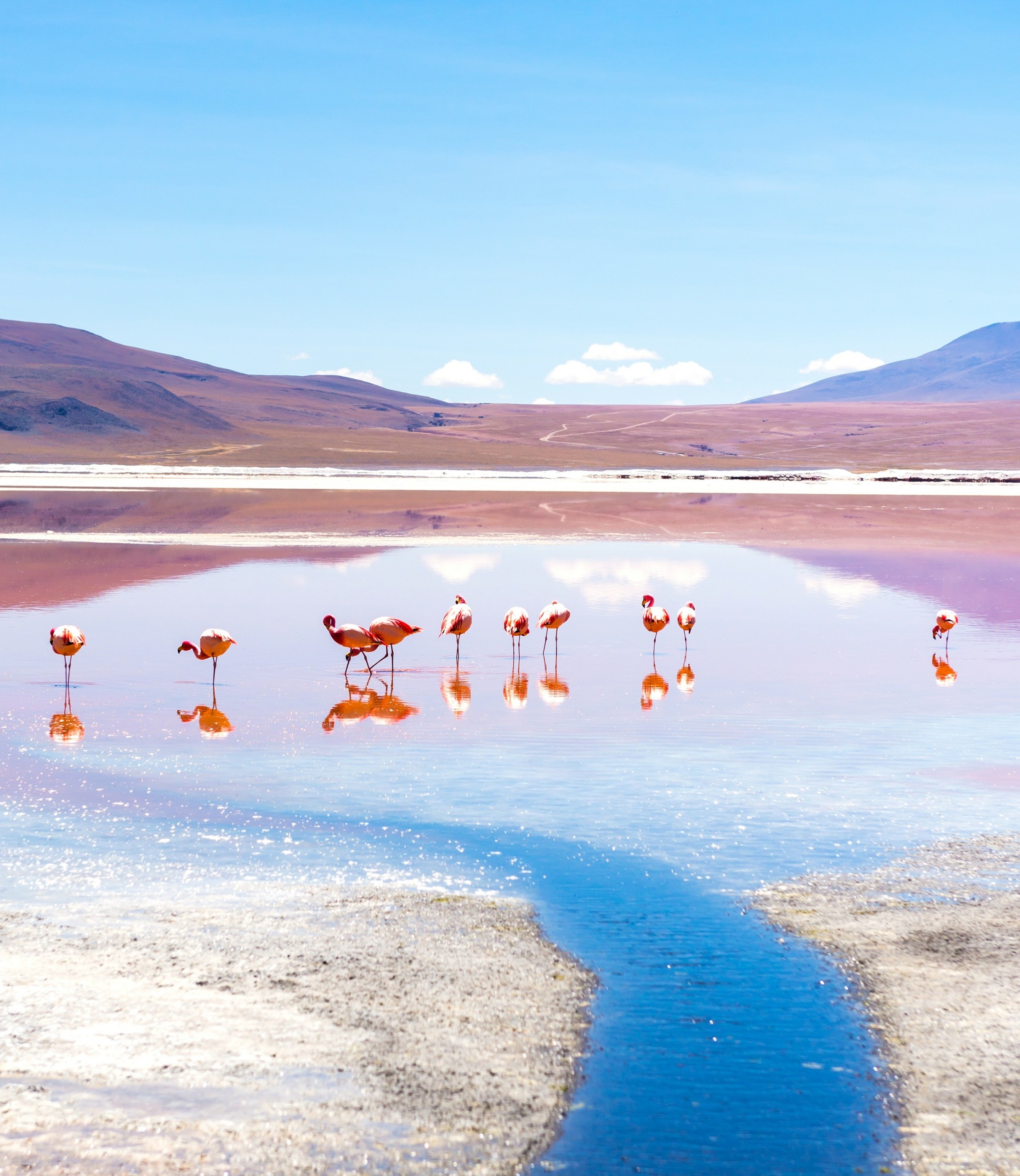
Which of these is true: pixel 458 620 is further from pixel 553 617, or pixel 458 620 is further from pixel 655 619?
pixel 655 619

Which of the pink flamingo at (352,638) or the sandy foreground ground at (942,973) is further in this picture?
the pink flamingo at (352,638)

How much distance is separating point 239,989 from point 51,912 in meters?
1.37

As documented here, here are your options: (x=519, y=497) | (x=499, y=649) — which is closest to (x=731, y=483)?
(x=519, y=497)

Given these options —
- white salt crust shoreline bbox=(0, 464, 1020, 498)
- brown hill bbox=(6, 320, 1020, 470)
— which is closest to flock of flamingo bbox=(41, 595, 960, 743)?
white salt crust shoreline bbox=(0, 464, 1020, 498)

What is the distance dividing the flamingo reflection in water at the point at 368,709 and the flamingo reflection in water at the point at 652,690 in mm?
2079

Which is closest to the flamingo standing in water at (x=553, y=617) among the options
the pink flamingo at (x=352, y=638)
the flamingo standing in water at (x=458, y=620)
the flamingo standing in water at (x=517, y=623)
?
the flamingo standing in water at (x=517, y=623)

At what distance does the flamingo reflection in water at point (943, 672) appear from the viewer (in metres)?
12.9

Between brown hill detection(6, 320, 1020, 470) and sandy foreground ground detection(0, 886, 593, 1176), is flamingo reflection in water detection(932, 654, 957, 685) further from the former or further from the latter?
brown hill detection(6, 320, 1020, 470)

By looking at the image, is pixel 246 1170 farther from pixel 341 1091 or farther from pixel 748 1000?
pixel 748 1000

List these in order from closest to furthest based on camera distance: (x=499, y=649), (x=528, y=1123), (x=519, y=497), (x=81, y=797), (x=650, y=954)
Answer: (x=528, y=1123) → (x=650, y=954) → (x=81, y=797) → (x=499, y=649) → (x=519, y=497)

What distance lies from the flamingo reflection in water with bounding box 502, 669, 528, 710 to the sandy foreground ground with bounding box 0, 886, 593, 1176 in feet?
17.5

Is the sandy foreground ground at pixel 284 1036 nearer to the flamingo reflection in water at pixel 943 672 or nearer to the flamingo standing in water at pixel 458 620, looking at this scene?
the flamingo standing in water at pixel 458 620

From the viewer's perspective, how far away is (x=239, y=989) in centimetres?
548

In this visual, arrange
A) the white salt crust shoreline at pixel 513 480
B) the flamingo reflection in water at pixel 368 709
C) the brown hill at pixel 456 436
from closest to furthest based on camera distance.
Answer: the flamingo reflection in water at pixel 368 709 < the white salt crust shoreline at pixel 513 480 < the brown hill at pixel 456 436
